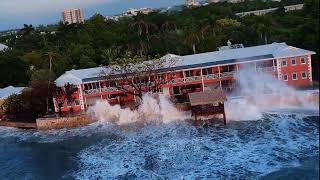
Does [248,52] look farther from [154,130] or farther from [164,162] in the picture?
[164,162]

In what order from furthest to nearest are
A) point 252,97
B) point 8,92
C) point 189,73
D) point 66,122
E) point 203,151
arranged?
point 8,92
point 189,73
point 66,122
point 252,97
point 203,151

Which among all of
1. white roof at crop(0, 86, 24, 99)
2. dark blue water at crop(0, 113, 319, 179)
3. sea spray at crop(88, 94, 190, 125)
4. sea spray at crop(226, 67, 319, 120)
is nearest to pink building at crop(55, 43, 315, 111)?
sea spray at crop(226, 67, 319, 120)

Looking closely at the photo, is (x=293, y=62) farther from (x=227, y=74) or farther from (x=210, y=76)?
(x=210, y=76)

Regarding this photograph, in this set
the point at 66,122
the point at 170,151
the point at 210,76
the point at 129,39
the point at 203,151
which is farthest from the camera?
the point at 129,39

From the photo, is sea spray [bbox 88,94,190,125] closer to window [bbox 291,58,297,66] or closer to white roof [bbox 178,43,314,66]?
white roof [bbox 178,43,314,66]

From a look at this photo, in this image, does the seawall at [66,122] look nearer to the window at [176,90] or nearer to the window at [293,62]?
the window at [176,90]

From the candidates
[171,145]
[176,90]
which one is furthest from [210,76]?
[171,145]

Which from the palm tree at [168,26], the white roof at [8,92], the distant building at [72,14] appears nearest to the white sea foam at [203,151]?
the white roof at [8,92]
